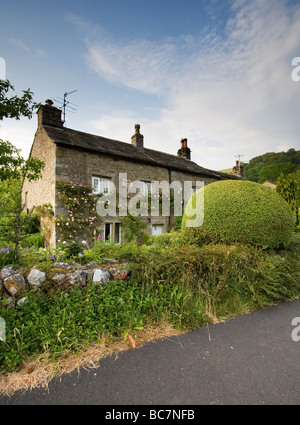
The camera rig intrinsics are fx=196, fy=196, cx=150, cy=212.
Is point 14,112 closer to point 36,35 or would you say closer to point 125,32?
point 36,35

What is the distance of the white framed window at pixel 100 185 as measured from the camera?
11490 millimetres

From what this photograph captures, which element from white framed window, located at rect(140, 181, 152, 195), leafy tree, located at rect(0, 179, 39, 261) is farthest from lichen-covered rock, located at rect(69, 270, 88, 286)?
white framed window, located at rect(140, 181, 152, 195)

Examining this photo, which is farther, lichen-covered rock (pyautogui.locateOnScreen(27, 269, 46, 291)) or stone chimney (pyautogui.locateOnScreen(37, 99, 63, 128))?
stone chimney (pyautogui.locateOnScreen(37, 99, 63, 128))

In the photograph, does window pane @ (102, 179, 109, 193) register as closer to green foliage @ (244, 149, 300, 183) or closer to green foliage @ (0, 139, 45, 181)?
green foliage @ (0, 139, 45, 181)

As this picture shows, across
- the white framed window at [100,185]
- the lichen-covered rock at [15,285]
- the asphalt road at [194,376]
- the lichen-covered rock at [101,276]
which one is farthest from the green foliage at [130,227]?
the asphalt road at [194,376]

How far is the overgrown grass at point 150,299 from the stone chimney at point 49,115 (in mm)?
10886

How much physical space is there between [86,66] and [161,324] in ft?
26.0

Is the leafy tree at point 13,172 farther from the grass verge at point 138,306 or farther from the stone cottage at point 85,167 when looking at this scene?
the stone cottage at point 85,167

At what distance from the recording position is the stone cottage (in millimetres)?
10328

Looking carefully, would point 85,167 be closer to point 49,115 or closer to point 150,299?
point 49,115

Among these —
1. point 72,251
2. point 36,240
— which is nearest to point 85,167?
point 36,240

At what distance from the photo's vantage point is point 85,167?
36.3 feet

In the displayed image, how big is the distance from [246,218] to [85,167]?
884cm

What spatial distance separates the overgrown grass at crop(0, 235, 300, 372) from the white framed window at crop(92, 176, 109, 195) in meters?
7.92
